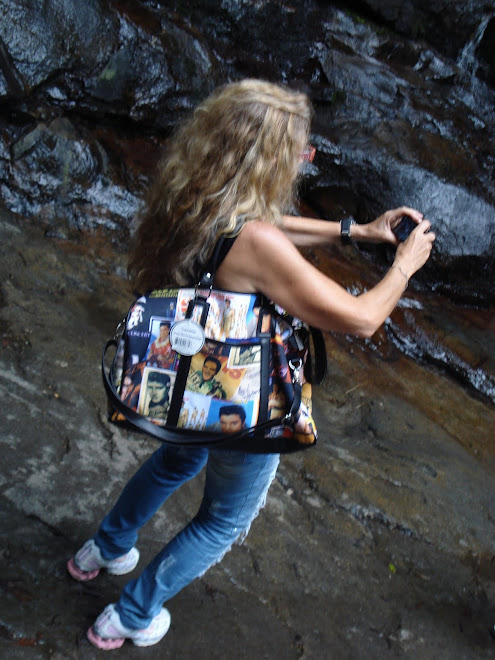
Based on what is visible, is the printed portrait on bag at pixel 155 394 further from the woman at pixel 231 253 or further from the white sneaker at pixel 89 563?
the white sneaker at pixel 89 563

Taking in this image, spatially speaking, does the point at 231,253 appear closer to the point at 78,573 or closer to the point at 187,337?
the point at 187,337

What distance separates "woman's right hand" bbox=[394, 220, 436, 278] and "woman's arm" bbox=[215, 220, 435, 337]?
170 mm

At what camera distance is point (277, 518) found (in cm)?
274

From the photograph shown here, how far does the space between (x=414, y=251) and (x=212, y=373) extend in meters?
0.72

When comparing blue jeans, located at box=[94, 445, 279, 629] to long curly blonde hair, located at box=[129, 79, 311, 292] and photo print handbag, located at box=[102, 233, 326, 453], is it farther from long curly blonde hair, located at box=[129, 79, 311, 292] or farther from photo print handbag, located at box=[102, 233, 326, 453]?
long curly blonde hair, located at box=[129, 79, 311, 292]

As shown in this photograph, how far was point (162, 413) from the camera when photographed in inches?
63.1

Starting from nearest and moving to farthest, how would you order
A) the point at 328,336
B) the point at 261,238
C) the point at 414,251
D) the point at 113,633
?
1. the point at 261,238
2. the point at 414,251
3. the point at 113,633
4. the point at 328,336

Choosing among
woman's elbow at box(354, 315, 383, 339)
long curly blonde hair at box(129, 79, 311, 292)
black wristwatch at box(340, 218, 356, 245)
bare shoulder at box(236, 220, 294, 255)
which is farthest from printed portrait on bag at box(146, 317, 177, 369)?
black wristwatch at box(340, 218, 356, 245)

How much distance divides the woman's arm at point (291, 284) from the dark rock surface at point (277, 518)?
1.27 meters

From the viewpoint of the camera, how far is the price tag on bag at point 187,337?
154 centimetres

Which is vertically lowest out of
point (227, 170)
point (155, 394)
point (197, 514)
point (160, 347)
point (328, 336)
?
point (328, 336)

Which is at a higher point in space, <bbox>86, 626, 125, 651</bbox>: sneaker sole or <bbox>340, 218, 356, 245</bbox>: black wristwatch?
<bbox>340, 218, 356, 245</bbox>: black wristwatch

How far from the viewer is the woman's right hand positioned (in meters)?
1.73

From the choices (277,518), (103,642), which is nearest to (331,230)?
(277,518)
